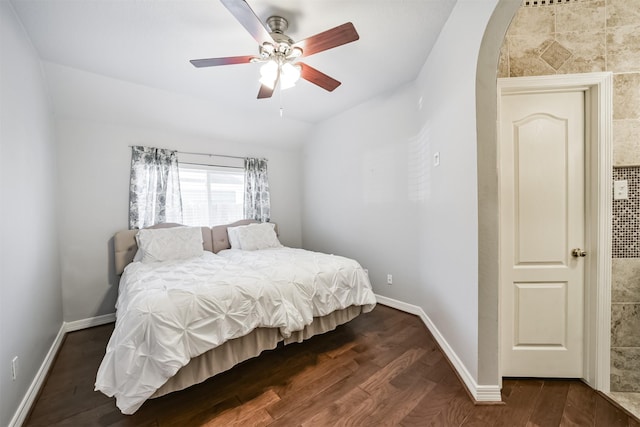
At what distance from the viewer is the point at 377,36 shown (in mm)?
2045

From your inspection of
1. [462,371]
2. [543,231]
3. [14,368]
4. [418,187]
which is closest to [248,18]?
[418,187]

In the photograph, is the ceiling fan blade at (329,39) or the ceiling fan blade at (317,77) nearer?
the ceiling fan blade at (329,39)

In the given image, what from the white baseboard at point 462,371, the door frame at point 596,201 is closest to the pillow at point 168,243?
the white baseboard at point 462,371

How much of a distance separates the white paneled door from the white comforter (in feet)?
3.89

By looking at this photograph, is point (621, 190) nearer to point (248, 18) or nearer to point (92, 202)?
point (248, 18)

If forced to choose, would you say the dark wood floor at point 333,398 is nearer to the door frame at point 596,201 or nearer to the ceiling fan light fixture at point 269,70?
the door frame at point 596,201

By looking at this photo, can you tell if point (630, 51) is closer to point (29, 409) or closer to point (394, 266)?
point (394, 266)

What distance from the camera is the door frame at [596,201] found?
1.61 meters

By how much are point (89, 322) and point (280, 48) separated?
3521 mm

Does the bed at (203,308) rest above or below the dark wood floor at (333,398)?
above

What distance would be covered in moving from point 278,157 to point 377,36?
8.89 ft

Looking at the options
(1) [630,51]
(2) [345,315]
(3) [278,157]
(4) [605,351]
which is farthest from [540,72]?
(3) [278,157]

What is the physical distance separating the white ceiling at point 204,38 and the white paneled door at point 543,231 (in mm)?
1033

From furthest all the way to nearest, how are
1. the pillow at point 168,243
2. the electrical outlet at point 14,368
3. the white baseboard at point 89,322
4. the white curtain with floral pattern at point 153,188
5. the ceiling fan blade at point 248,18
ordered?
the white curtain with floral pattern at point 153,188 < the pillow at point 168,243 < the white baseboard at point 89,322 < the electrical outlet at point 14,368 < the ceiling fan blade at point 248,18
